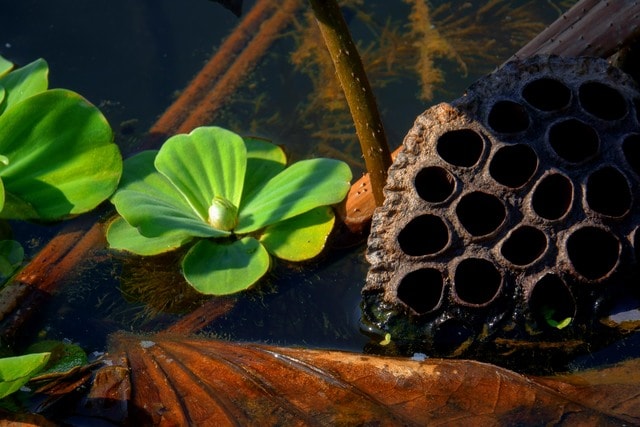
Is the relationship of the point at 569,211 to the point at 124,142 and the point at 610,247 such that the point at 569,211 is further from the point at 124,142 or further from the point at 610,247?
the point at 124,142

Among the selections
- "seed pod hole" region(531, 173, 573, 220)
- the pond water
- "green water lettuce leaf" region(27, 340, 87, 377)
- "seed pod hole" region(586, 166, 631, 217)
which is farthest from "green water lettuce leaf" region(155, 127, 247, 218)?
"seed pod hole" region(586, 166, 631, 217)


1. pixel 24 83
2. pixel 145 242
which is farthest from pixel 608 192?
pixel 24 83

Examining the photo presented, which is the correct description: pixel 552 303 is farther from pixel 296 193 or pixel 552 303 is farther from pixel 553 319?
pixel 296 193

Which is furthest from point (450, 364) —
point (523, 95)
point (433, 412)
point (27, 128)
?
point (27, 128)

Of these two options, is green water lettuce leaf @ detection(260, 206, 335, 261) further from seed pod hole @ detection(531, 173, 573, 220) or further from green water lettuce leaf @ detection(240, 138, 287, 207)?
seed pod hole @ detection(531, 173, 573, 220)

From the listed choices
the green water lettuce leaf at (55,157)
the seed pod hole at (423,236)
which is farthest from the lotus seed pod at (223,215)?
the seed pod hole at (423,236)
